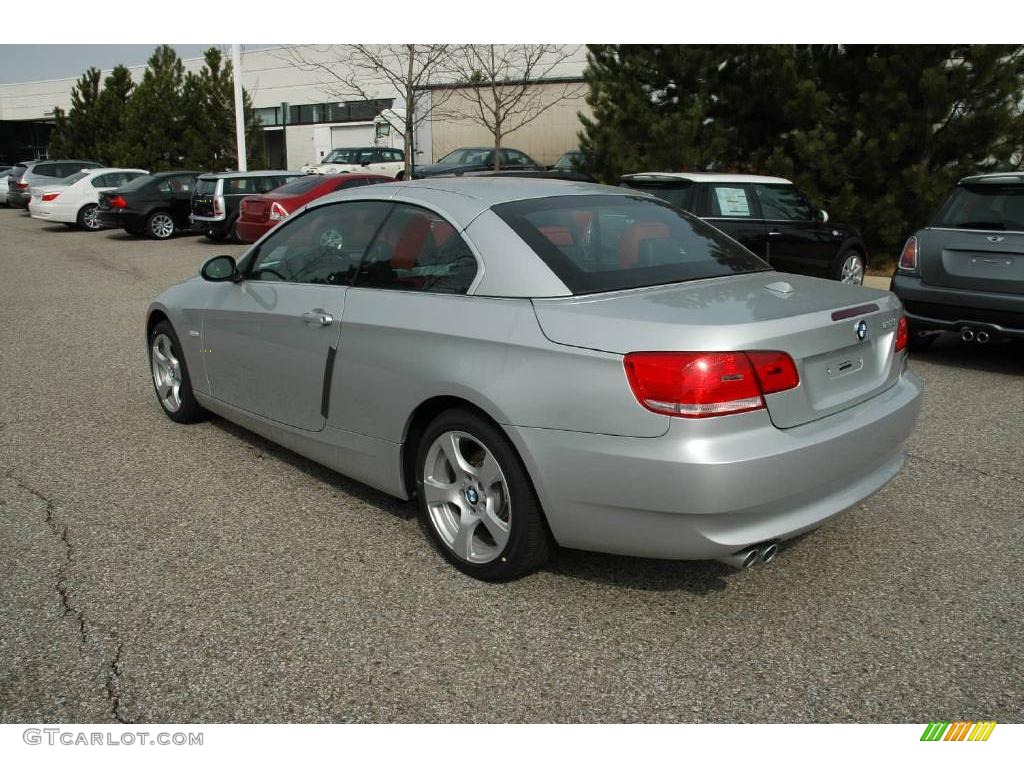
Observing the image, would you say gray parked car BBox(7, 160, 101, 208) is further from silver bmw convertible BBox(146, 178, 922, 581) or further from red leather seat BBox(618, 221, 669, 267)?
red leather seat BBox(618, 221, 669, 267)

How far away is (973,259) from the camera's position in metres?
7.33

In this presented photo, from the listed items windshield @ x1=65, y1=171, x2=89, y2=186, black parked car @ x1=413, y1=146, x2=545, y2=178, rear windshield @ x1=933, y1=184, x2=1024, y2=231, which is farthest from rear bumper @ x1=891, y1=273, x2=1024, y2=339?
windshield @ x1=65, y1=171, x2=89, y2=186

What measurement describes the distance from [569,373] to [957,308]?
538 cm

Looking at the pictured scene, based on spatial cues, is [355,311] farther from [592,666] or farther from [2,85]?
[2,85]

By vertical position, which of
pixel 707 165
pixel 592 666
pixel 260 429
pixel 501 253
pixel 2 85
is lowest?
pixel 592 666

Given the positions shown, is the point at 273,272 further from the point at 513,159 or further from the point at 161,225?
the point at 513,159

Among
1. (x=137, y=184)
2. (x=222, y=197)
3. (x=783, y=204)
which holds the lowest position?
(x=783, y=204)

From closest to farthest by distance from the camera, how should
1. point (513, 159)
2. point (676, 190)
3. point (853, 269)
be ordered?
point (676, 190), point (853, 269), point (513, 159)

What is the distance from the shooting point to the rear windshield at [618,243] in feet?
11.9

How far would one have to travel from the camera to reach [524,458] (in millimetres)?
3309

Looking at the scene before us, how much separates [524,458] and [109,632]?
1.57 metres

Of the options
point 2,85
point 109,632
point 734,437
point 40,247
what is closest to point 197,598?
point 109,632

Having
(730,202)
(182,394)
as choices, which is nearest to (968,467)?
(182,394)

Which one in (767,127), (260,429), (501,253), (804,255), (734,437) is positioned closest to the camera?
(734,437)
